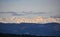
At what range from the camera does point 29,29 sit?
154 cm

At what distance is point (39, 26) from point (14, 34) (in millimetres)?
340

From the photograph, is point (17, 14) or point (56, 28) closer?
point (56, 28)

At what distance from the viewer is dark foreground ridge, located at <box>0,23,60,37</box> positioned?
149 cm

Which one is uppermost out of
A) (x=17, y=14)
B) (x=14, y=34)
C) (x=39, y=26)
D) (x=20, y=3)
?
(x=20, y=3)

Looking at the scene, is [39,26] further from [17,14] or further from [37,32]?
[17,14]

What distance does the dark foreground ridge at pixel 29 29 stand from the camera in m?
1.49

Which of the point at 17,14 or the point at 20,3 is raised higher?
the point at 20,3

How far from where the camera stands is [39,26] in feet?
5.01

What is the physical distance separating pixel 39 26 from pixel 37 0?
1.11 ft

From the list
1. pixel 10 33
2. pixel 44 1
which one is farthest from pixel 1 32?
pixel 44 1

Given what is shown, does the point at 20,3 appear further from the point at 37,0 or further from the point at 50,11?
the point at 50,11

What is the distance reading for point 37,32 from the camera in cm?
151

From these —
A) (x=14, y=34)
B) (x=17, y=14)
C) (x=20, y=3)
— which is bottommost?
(x=14, y=34)

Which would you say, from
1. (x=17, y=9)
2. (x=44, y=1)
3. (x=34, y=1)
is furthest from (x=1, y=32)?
(x=44, y=1)
